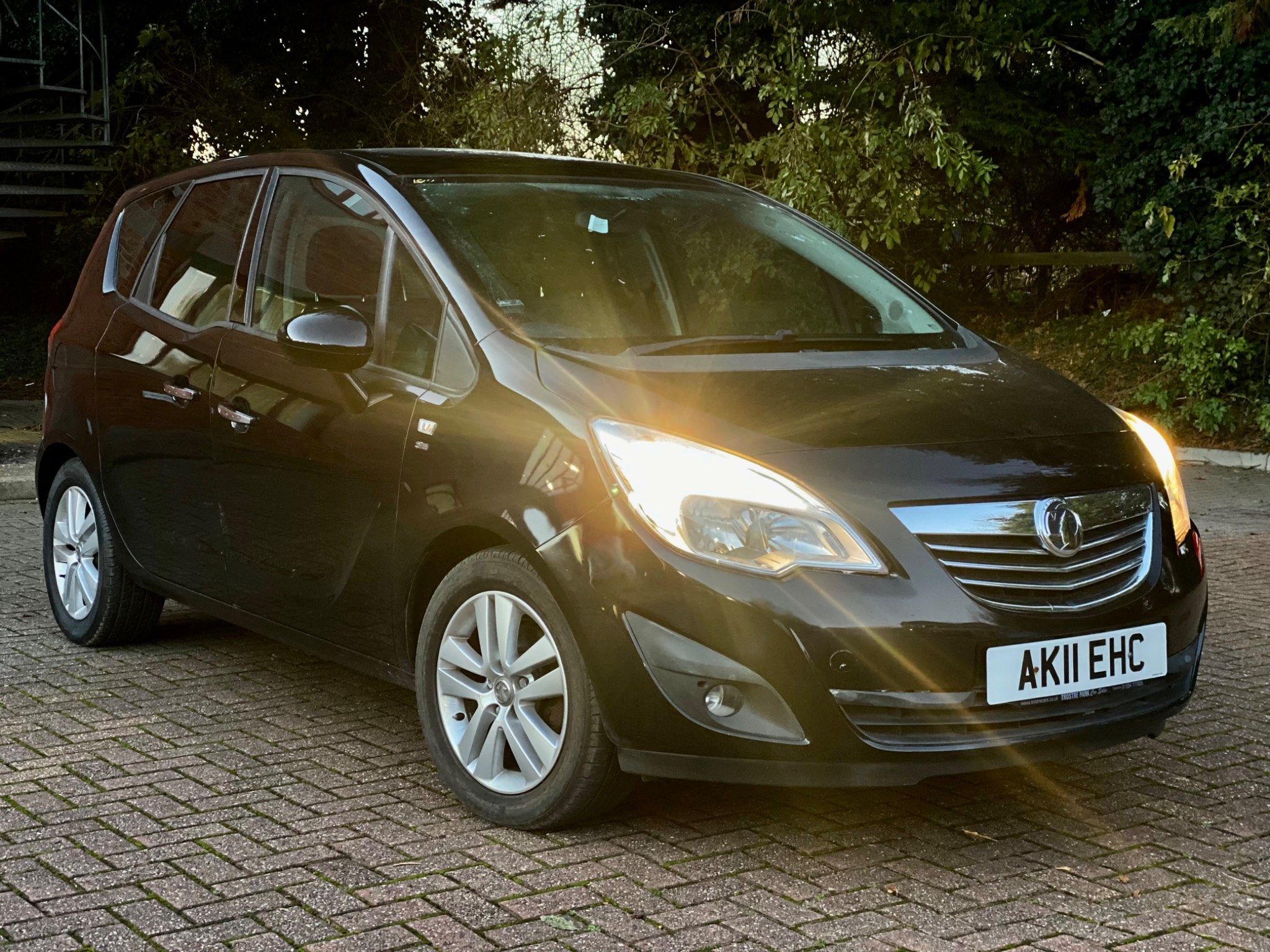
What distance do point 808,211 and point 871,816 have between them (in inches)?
349

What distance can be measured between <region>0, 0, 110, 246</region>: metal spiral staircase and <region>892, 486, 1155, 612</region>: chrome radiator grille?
1564cm

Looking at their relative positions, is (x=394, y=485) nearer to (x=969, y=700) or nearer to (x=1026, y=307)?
(x=969, y=700)

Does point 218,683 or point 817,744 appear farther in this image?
point 218,683

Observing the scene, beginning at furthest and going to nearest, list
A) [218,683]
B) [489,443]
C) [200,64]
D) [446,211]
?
1. [200,64]
2. [218,683]
3. [446,211]
4. [489,443]

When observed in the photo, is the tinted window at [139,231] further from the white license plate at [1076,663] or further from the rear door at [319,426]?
the white license plate at [1076,663]

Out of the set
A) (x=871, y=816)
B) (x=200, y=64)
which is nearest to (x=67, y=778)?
(x=871, y=816)

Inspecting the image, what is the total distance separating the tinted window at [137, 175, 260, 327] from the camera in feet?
17.1

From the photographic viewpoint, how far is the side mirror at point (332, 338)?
432 centimetres

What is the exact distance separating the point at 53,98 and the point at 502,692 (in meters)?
18.1

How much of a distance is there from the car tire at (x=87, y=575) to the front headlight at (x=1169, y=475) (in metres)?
3.61

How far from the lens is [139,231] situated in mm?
5980

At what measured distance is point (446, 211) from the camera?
4.57 metres

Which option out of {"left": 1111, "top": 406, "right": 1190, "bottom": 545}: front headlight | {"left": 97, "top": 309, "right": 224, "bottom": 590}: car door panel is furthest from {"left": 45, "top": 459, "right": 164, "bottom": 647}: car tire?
{"left": 1111, "top": 406, "right": 1190, "bottom": 545}: front headlight

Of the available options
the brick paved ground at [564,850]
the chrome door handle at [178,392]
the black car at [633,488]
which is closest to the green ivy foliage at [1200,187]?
the brick paved ground at [564,850]
